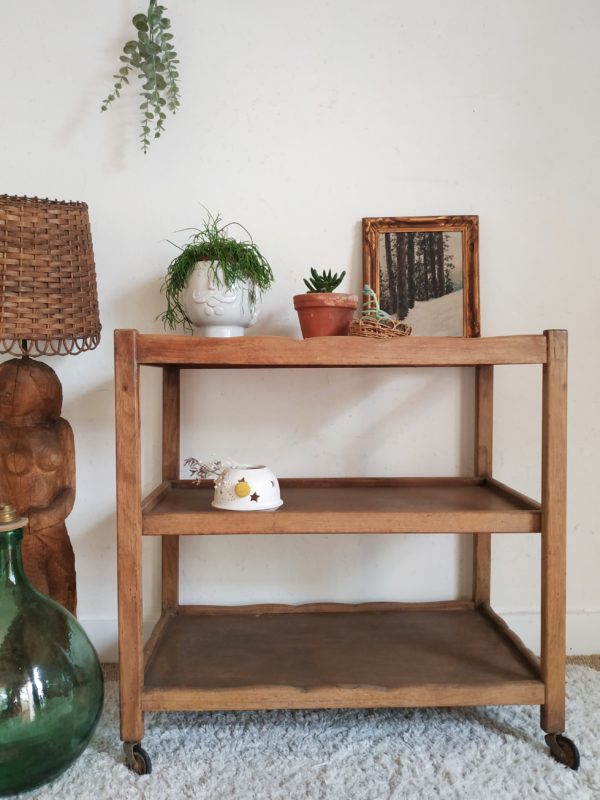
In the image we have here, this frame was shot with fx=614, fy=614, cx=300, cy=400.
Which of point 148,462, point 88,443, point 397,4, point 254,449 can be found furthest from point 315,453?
point 397,4

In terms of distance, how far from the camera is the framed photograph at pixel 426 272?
1566mm

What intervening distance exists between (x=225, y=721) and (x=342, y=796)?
0.33 meters

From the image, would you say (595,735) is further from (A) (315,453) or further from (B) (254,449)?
(B) (254,449)

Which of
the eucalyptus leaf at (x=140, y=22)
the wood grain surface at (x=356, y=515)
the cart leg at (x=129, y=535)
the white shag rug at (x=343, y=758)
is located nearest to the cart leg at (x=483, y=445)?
the wood grain surface at (x=356, y=515)

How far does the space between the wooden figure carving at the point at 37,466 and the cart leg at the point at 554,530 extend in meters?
1.04

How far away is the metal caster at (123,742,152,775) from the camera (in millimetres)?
1138

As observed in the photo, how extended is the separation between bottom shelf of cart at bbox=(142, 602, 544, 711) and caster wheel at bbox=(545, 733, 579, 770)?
0.08 meters

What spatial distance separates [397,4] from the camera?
1.56 metres

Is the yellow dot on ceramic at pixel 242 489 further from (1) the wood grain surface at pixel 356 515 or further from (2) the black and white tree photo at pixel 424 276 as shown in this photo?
(2) the black and white tree photo at pixel 424 276

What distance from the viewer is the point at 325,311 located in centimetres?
130

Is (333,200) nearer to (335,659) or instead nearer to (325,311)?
(325,311)

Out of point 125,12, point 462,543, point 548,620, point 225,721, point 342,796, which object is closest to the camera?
point 342,796

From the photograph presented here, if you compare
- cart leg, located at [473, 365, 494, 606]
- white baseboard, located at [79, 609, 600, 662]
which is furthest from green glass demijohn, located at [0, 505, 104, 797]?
cart leg, located at [473, 365, 494, 606]

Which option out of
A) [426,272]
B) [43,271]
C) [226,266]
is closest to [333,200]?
[426,272]
